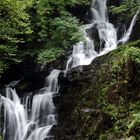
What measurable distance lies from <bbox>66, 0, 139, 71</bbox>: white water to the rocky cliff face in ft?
12.2

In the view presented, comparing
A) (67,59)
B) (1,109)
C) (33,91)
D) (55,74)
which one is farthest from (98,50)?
(1,109)

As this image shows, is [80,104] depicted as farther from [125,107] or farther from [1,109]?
[1,109]

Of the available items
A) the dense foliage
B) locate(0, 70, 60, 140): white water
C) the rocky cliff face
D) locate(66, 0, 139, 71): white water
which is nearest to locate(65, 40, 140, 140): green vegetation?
the rocky cliff face

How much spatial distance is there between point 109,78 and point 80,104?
5.04 feet

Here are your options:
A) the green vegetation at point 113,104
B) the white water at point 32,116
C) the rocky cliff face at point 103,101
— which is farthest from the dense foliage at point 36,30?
the green vegetation at point 113,104

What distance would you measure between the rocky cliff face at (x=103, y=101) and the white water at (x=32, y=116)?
0.59 m

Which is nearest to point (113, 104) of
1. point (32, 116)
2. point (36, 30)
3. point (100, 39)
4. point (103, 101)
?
point (103, 101)

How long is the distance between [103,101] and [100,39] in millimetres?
8921

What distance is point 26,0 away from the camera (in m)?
16.7

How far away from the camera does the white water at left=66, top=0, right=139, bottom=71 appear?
18.6m

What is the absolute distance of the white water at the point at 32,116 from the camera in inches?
549

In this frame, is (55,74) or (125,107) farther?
Result: (55,74)

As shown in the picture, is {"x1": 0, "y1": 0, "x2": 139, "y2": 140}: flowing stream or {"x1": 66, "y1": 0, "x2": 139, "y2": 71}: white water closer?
{"x1": 0, "y1": 0, "x2": 139, "y2": 140}: flowing stream

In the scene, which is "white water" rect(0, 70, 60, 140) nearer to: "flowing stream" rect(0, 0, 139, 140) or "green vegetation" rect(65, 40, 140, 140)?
"flowing stream" rect(0, 0, 139, 140)
